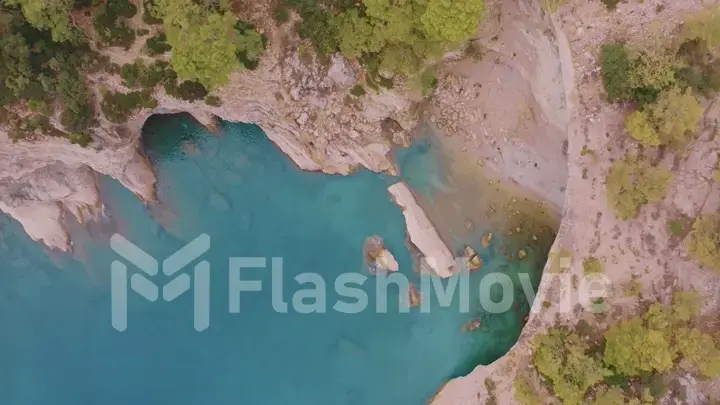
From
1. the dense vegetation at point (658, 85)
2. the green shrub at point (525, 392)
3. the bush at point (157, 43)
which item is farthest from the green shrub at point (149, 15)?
the green shrub at point (525, 392)

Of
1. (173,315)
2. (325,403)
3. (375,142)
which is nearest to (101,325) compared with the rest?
(173,315)

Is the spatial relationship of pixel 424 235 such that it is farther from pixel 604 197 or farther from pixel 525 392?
pixel 525 392

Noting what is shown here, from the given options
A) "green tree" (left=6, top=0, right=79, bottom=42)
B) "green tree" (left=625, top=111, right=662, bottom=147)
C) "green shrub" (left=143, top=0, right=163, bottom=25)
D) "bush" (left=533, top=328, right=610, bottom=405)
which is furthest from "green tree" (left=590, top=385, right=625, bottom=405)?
"green tree" (left=6, top=0, right=79, bottom=42)

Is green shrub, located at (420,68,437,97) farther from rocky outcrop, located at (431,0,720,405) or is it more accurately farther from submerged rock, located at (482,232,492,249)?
submerged rock, located at (482,232,492,249)

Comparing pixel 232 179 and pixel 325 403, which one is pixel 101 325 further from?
pixel 325 403

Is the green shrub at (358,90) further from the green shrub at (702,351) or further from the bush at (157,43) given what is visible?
the green shrub at (702,351)
